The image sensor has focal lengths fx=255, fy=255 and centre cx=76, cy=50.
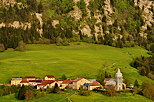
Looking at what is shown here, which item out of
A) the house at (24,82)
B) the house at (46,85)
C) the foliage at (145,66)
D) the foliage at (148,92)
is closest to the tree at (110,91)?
the foliage at (148,92)

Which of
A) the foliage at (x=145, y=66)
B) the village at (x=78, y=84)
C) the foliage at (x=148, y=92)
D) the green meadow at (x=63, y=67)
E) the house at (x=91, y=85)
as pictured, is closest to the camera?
the green meadow at (x=63, y=67)

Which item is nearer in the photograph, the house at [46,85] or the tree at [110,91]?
the tree at [110,91]

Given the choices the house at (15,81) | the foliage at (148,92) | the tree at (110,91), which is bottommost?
the foliage at (148,92)

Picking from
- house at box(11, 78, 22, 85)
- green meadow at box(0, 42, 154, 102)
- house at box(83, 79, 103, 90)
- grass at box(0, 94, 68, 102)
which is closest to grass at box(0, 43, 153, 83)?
green meadow at box(0, 42, 154, 102)

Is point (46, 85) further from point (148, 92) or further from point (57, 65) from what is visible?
point (148, 92)

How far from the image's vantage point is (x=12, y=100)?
79312 millimetres

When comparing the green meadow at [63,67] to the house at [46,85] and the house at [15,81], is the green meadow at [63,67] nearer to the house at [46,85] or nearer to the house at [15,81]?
the house at [15,81]

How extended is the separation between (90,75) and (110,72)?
44.6 feet

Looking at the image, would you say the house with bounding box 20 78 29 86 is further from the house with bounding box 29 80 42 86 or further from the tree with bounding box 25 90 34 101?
the tree with bounding box 25 90 34 101

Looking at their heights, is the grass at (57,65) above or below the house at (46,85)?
above

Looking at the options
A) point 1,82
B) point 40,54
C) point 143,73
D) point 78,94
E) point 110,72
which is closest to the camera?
point 78,94

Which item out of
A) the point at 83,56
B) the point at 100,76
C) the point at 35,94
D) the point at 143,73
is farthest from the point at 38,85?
the point at 83,56

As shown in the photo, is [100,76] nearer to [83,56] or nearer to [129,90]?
[129,90]

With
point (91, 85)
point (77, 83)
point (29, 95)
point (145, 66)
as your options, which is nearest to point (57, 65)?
point (77, 83)
